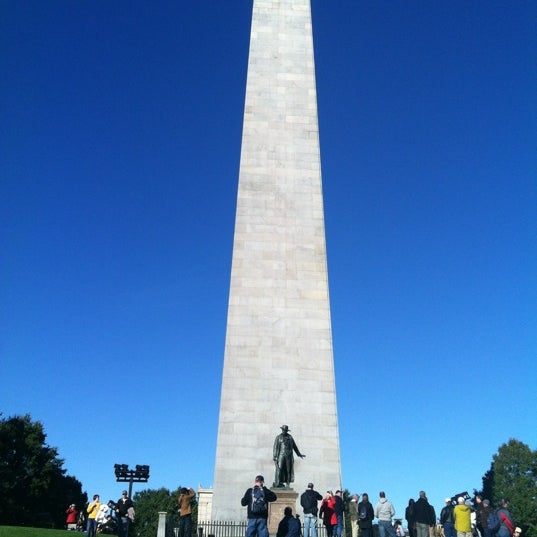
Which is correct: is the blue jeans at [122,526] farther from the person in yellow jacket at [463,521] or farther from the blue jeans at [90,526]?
the person in yellow jacket at [463,521]

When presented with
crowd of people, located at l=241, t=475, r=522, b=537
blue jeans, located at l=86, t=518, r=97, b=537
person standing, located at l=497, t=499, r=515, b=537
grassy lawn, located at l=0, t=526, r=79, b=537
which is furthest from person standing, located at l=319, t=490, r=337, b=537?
grassy lawn, located at l=0, t=526, r=79, b=537

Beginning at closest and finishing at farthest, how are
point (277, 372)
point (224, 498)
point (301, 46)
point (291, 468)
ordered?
point (291, 468)
point (224, 498)
point (277, 372)
point (301, 46)

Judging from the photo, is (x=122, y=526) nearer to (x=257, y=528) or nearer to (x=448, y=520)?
(x=257, y=528)

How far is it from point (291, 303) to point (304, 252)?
232 cm

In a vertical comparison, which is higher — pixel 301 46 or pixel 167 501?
pixel 301 46

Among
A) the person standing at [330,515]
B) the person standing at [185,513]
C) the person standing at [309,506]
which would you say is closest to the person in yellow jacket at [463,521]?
the person standing at [330,515]

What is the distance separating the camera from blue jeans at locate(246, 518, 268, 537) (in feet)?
41.6

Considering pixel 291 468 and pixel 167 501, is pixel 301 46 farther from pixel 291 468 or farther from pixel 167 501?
pixel 167 501

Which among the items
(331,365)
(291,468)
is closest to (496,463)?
(331,365)

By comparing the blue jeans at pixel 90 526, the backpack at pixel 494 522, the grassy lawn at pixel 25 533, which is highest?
the backpack at pixel 494 522

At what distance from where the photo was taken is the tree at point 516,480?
5059 cm

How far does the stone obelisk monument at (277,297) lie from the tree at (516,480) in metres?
35.5

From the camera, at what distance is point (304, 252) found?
81.8ft

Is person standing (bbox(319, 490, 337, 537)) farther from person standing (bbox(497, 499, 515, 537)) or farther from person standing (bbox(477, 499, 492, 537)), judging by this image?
person standing (bbox(497, 499, 515, 537))
